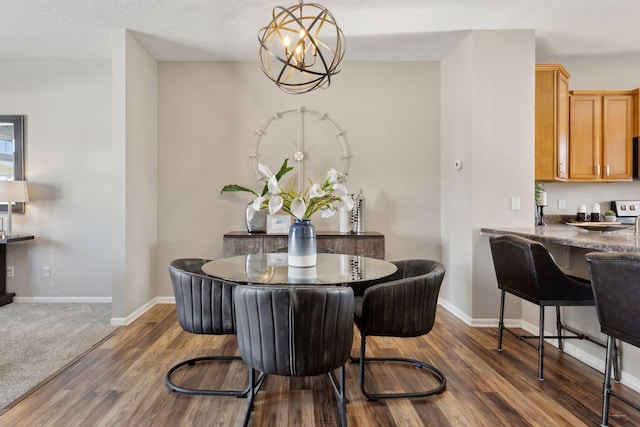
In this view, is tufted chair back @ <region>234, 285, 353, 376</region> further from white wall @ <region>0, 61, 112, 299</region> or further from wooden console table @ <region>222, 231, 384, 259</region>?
white wall @ <region>0, 61, 112, 299</region>

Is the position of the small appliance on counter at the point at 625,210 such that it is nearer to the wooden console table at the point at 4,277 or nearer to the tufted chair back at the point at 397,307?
the tufted chair back at the point at 397,307

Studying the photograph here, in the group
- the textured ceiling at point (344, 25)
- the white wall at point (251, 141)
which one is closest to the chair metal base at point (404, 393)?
the white wall at point (251, 141)

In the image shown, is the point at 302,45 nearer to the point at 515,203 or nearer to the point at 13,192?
the point at 515,203

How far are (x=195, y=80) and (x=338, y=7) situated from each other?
71.4 inches

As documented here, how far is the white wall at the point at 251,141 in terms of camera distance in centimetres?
400

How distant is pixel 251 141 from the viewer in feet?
13.2

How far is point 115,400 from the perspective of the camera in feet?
6.60

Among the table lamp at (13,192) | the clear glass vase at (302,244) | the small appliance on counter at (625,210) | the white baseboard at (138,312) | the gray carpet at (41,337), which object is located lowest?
the gray carpet at (41,337)

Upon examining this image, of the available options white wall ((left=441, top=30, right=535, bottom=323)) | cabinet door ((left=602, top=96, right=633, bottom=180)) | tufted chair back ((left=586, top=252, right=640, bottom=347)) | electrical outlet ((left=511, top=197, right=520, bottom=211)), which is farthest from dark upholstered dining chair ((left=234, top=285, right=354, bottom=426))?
cabinet door ((left=602, top=96, right=633, bottom=180))

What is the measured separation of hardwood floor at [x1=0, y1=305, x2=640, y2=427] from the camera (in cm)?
183

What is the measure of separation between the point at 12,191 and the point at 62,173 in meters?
0.46

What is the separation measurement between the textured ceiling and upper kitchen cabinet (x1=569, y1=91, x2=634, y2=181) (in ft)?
1.62

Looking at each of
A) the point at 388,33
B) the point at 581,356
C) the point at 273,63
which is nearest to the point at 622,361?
the point at 581,356

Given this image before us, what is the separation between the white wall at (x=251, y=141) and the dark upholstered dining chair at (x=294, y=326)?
2450mm
